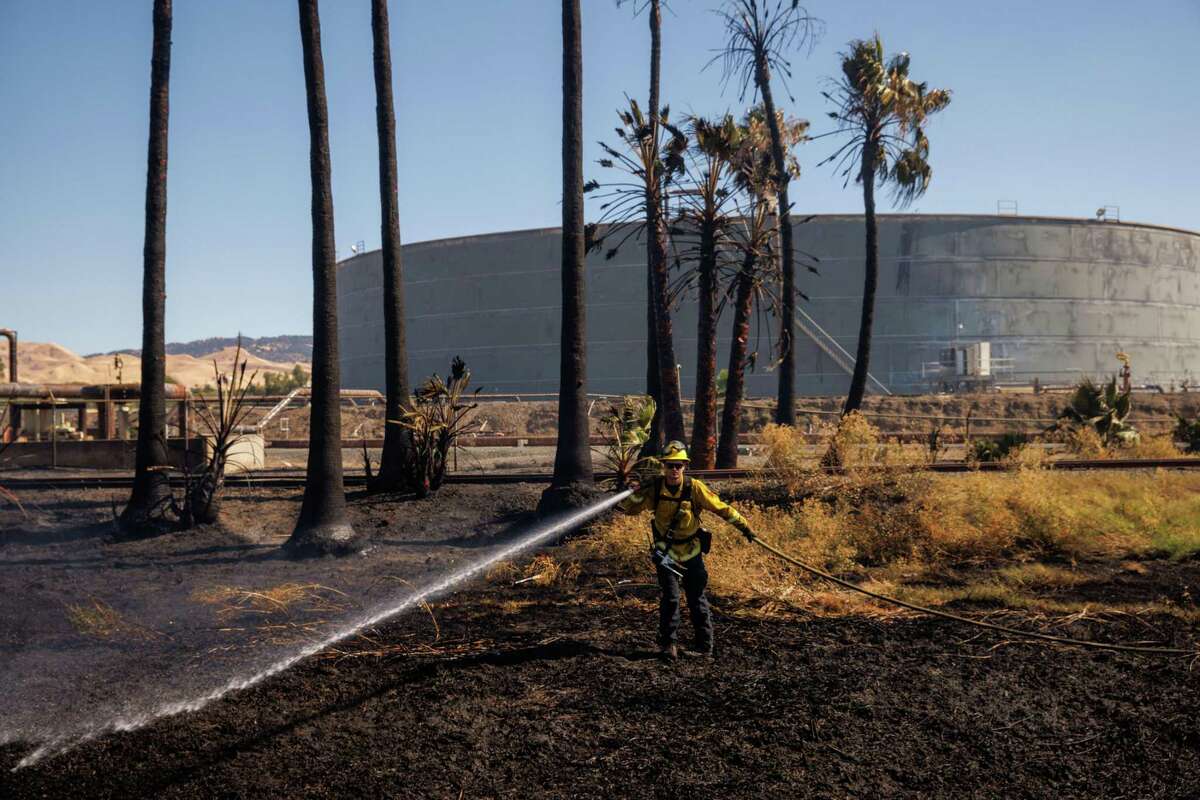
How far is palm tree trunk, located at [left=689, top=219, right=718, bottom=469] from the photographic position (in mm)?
18906

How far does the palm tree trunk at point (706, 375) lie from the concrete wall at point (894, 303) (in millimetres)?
25136

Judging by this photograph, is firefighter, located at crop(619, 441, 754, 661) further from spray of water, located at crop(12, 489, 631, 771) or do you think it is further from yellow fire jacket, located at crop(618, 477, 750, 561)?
spray of water, located at crop(12, 489, 631, 771)

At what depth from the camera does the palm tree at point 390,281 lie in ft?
59.2

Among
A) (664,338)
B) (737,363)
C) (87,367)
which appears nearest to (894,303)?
(737,363)

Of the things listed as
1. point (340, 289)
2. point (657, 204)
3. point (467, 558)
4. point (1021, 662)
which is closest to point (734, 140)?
point (657, 204)

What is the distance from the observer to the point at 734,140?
18547 millimetres

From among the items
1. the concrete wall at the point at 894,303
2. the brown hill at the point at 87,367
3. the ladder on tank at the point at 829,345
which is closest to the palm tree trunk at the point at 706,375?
the concrete wall at the point at 894,303

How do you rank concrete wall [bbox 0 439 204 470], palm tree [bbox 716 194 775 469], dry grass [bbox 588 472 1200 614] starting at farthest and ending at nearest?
1. concrete wall [bbox 0 439 204 470]
2. palm tree [bbox 716 194 775 469]
3. dry grass [bbox 588 472 1200 614]

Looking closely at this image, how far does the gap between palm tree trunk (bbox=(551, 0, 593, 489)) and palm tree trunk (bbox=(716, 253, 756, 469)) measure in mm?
3282

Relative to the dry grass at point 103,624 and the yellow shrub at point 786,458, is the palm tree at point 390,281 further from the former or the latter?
the dry grass at point 103,624

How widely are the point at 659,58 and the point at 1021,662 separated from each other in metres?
16.8

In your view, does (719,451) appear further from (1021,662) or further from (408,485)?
(1021,662)

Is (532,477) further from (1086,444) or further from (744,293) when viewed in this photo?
(1086,444)

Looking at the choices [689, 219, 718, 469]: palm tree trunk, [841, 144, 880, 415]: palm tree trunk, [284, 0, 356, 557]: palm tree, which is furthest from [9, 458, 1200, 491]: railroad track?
[841, 144, 880, 415]: palm tree trunk
